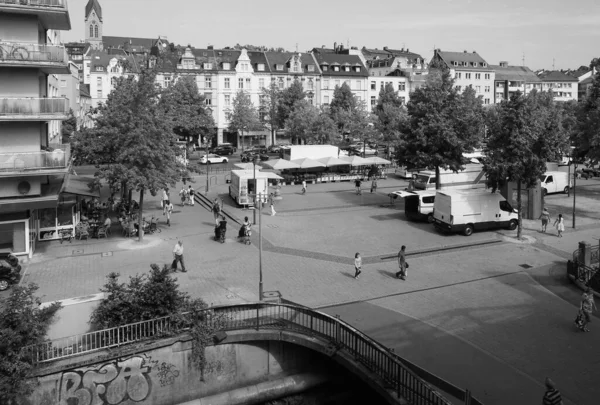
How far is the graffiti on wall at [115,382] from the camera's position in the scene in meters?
13.6

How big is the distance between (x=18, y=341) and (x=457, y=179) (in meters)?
33.9

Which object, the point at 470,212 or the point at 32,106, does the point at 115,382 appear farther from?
the point at 470,212

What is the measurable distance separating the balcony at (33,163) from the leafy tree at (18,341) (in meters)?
10.9

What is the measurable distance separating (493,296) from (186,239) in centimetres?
1588

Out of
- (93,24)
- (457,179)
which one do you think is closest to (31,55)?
(457,179)

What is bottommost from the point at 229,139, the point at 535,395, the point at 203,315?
the point at 535,395

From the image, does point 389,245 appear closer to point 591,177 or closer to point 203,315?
point 203,315

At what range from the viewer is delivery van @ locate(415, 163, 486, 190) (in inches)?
1592

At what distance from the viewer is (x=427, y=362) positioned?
48.3ft

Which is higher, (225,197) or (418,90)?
(418,90)

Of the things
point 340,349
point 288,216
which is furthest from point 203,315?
point 288,216

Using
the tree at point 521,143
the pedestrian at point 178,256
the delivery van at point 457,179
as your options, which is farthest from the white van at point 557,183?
the pedestrian at point 178,256

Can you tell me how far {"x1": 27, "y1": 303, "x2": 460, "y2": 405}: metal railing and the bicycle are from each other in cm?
1479

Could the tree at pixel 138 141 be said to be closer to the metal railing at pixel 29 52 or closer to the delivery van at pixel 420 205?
the metal railing at pixel 29 52
